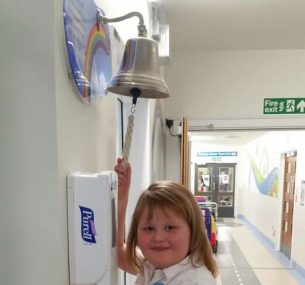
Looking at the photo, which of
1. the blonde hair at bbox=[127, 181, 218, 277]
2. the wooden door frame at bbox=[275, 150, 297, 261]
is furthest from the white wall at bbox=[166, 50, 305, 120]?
the wooden door frame at bbox=[275, 150, 297, 261]

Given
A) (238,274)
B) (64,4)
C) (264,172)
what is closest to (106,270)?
(64,4)

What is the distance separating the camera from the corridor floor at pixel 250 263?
450 cm

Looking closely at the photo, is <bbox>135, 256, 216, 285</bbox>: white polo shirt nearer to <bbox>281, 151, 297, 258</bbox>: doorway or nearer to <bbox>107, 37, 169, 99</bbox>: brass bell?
<bbox>107, 37, 169, 99</bbox>: brass bell

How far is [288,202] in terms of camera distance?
573 cm

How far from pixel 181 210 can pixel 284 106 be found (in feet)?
8.84

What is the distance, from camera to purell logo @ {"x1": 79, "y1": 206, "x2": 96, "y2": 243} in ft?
1.99

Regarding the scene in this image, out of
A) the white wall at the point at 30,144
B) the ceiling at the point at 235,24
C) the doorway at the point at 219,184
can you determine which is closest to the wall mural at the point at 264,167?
the doorway at the point at 219,184

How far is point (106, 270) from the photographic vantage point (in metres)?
0.63

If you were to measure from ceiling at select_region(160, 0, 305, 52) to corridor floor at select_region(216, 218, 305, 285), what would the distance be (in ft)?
11.1

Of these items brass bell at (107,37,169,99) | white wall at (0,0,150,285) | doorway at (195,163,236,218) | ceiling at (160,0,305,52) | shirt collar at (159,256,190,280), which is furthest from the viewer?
doorway at (195,163,236,218)

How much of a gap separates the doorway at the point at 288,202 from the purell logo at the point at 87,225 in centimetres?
551

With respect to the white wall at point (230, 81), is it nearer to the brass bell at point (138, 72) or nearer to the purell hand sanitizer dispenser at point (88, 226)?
the brass bell at point (138, 72)

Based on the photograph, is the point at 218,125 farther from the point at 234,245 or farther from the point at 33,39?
the point at 234,245

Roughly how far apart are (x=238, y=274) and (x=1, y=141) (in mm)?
5013
